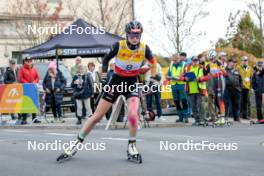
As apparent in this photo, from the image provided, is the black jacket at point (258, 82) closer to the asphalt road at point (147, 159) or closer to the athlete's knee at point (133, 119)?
the asphalt road at point (147, 159)

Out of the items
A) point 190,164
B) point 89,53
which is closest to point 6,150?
point 190,164

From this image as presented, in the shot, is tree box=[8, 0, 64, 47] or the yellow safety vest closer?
the yellow safety vest

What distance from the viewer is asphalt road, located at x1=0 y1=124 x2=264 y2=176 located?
870cm

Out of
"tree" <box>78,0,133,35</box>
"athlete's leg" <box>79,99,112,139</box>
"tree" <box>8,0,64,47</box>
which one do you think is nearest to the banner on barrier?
"athlete's leg" <box>79,99,112,139</box>

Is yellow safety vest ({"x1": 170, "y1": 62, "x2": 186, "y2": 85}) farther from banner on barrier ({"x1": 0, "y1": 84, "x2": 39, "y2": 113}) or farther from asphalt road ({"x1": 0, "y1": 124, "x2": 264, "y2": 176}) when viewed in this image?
asphalt road ({"x1": 0, "y1": 124, "x2": 264, "y2": 176})

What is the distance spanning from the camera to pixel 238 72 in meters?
19.8

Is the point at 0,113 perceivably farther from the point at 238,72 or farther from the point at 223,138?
the point at 223,138

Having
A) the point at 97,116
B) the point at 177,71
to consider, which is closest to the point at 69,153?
the point at 97,116

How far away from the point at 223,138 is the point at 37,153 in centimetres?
438

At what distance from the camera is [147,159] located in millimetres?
9984

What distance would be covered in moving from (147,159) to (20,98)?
11399 millimetres

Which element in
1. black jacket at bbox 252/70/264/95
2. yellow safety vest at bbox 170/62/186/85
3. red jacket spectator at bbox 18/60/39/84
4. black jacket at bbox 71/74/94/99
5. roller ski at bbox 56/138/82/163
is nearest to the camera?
roller ski at bbox 56/138/82/163

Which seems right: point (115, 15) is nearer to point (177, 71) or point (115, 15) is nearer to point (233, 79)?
point (233, 79)

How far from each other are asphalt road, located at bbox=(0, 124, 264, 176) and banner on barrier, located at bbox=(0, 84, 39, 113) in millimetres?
6544
